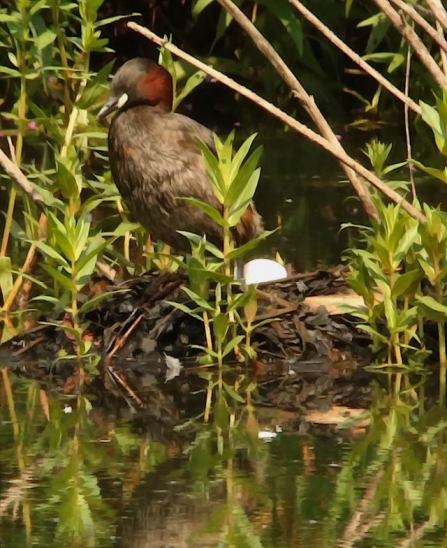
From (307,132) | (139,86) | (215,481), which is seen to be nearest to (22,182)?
(139,86)

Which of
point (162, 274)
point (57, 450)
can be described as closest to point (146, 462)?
point (57, 450)

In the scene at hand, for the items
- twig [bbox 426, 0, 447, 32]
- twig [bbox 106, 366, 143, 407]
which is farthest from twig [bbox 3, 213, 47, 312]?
twig [bbox 426, 0, 447, 32]

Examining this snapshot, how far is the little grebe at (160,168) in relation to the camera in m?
5.40

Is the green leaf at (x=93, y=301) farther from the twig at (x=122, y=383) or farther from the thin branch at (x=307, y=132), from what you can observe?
the thin branch at (x=307, y=132)

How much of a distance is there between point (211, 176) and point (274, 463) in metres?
1.27

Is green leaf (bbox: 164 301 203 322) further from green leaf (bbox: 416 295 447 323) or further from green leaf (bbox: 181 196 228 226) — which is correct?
green leaf (bbox: 416 295 447 323)

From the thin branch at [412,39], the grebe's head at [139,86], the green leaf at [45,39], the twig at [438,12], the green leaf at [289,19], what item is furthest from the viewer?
the green leaf at [289,19]

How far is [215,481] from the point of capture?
3676 millimetres

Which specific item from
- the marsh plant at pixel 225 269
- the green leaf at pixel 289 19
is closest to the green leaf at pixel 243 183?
the marsh plant at pixel 225 269

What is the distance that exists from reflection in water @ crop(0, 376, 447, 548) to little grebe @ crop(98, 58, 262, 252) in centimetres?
111

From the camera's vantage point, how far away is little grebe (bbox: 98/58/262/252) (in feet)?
17.7

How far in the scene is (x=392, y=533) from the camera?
3.27 metres

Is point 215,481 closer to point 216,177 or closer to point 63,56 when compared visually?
point 216,177

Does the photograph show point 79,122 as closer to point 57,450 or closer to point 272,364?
point 272,364
